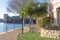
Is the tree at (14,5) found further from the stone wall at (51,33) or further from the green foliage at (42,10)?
the stone wall at (51,33)

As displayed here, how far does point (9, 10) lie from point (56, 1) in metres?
30.1

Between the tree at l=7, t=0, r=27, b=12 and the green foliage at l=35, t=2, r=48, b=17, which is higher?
the tree at l=7, t=0, r=27, b=12

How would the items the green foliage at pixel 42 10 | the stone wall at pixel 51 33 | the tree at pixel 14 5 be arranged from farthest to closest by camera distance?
the tree at pixel 14 5 → the green foliage at pixel 42 10 → the stone wall at pixel 51 33

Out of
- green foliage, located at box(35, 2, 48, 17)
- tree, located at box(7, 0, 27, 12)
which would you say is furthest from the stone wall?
tree, located at box(7, 0, 27, 12)

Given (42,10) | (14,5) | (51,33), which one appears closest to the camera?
(51,33)

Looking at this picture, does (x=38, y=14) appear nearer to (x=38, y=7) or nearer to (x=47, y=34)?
(x=38, y=7)

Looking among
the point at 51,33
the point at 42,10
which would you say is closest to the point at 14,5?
the point at 42,10

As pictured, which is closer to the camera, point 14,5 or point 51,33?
point 51,33

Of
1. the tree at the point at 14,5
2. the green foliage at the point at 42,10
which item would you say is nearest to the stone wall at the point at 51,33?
the green foliage at the point at 42,10

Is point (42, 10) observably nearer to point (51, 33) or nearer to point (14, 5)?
point (51, 33)

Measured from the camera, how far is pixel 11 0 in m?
50.6

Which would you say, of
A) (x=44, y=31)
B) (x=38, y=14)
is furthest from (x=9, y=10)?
(x=44, y=31)

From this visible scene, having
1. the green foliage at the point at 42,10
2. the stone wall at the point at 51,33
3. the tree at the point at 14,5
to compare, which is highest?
the tree at the point at 14,5

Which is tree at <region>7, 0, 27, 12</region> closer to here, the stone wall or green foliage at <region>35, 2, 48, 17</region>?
green foliage at <region>35, 2, 48, 17</region>
